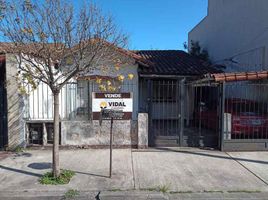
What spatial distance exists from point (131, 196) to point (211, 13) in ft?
48.0

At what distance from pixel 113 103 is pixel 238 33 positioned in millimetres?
8517

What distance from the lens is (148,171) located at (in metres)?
6.38

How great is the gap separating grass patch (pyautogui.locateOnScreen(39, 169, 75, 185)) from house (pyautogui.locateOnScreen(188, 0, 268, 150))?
14.8 ft

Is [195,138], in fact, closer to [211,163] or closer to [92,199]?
[211,163]

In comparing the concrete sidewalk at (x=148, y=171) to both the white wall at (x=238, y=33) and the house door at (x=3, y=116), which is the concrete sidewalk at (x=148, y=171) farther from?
the white wall at (x=238, y=33)

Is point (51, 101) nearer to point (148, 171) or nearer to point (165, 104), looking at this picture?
point (148, 171)

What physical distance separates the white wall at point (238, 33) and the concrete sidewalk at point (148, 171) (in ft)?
15.3

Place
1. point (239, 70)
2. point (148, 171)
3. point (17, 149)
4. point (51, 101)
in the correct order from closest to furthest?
1. point (148, 171)
2. point (17, 149)
3. point (51, 101)
4. point (239, 70)

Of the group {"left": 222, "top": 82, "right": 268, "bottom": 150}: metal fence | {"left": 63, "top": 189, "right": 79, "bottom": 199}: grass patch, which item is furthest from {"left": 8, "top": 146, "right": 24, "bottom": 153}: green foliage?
{"left": 222, "top": 82, "right": 268, "bottom": 150}: metal fence

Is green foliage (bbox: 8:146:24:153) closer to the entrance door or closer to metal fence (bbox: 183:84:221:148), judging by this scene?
metal fence (bbox: 183:84:221:148)

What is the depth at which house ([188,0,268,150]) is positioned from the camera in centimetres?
832

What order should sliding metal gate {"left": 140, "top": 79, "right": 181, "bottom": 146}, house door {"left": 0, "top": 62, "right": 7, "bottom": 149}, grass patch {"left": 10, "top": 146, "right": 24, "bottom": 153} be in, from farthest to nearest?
Answer: sliding metal gate {"left": 140, "top": 79, "right": 181, "bottom": 146} → house door {"left": 0, "top": 62, "right": 7, "bottom": 149} → grass patch {"left": 10, "top": 146, "right": 24, "bottom": 153}

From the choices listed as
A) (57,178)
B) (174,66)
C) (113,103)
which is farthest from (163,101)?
(57,178)

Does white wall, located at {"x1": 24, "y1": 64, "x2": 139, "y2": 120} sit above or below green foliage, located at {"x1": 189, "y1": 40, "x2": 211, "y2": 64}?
below
